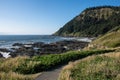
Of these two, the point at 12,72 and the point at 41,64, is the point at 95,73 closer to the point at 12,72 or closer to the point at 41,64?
the point at 12,72

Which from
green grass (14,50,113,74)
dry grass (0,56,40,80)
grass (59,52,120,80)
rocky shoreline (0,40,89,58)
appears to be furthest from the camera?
rocky shoreline (0,40,89,58)

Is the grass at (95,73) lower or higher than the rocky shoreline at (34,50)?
higher

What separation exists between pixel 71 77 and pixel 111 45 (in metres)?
39.1

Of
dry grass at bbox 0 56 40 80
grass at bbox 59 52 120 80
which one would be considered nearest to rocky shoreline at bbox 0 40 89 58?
dry grass at bbox 0 56 40 80

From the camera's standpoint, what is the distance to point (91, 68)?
64.4 feet

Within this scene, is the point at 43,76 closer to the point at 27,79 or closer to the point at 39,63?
the point at 27,79

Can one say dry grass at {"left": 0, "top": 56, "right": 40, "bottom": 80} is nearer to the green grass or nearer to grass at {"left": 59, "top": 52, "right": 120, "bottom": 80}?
the green grass

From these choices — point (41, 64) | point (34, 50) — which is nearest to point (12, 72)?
point (41, 64)

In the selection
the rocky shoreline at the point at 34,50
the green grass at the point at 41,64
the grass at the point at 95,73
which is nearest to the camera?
the grass at the point at 95,73

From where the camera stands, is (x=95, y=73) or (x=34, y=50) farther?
(x=34, y=50)

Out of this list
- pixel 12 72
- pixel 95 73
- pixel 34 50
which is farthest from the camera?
pixel 34 50

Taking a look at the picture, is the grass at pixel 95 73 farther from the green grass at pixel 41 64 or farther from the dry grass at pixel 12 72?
the green grass at pixel 41 64

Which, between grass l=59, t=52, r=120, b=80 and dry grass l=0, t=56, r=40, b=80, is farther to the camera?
dry grass l=0, t=56, r=40, b=80

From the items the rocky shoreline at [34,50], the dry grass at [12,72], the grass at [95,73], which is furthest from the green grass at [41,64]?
the rocky shoreline at [34,50]
